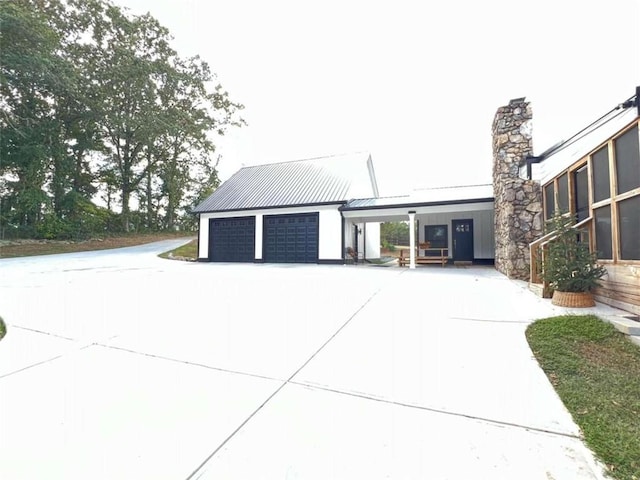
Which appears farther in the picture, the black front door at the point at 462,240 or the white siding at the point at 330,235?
the black front door at the point at 462,240

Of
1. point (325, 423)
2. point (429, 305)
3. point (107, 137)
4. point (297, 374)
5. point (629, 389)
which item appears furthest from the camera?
point (107, 137)

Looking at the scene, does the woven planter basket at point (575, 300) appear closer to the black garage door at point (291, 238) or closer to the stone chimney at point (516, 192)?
the stone chimney at point (516, 192)

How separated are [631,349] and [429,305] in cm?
211

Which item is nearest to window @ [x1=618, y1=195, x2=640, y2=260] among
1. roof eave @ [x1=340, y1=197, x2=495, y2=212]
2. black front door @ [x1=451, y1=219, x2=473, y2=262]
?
roof eave @ [x1=340, y1=197, x2=495, y2=212]

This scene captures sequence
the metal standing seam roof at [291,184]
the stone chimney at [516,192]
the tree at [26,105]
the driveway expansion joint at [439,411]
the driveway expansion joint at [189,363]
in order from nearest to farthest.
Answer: the driveway expansion joint at [439,411], the driveway expansion joint at [189,363], the stone chimney at [516,192], the metal standing seam roof at [291,184], the tree at [26,105]

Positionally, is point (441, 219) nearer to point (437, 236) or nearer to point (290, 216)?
point (437, 236)

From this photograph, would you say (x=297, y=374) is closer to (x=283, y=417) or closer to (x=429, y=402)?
(x=283, y=417)

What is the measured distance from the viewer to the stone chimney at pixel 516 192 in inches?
283

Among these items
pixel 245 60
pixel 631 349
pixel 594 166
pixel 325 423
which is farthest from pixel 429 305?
pixel 245 60

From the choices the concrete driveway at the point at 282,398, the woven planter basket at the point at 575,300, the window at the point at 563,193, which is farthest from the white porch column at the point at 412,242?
the concrete driveway at the point at 282,398

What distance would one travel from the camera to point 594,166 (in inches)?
180

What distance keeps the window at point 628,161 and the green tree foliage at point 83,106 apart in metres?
24.0

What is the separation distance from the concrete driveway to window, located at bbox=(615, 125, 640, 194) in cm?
175

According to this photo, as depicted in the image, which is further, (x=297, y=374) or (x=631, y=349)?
(x=631, y=349)
